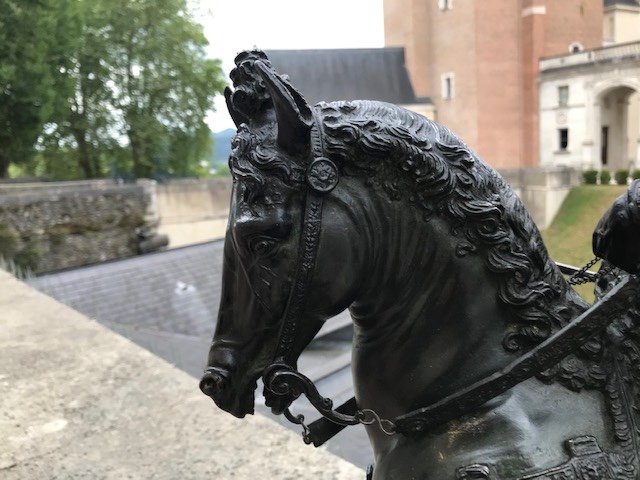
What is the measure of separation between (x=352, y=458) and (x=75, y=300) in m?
6.31

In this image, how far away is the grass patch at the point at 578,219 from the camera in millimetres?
16180

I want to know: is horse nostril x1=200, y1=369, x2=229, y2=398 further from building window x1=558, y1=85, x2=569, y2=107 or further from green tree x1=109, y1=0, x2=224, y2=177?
building window x1=558, y1=85, x2=569, y2=107

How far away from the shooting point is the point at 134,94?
70.8ft

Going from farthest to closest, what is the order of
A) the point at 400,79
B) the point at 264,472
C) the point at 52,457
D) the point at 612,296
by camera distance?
the point at 400,79 → the point at 52,457 → the point at 264,472 → the point at 612,296

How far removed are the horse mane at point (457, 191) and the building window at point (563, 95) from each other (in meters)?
25.8

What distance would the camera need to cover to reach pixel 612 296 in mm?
956

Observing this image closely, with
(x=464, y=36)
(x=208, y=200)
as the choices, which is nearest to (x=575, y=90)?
(x=464, y=36)

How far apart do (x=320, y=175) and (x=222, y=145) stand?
332 inches

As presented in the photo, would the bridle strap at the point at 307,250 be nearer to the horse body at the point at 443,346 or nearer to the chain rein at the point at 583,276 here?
the horse body at the point at 443,346

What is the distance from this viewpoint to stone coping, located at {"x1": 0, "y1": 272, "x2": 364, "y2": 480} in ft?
7.13

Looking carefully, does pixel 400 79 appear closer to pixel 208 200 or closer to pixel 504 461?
pixel 208 200

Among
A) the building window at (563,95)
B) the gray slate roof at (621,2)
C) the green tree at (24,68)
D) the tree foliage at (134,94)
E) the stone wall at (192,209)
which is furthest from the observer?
the gray slate roof at (621,2)

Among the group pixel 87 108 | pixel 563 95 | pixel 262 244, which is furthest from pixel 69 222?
pixel 563 95

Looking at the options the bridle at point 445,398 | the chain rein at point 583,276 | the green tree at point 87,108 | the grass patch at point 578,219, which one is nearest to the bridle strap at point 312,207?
the bridle at point 445,398
